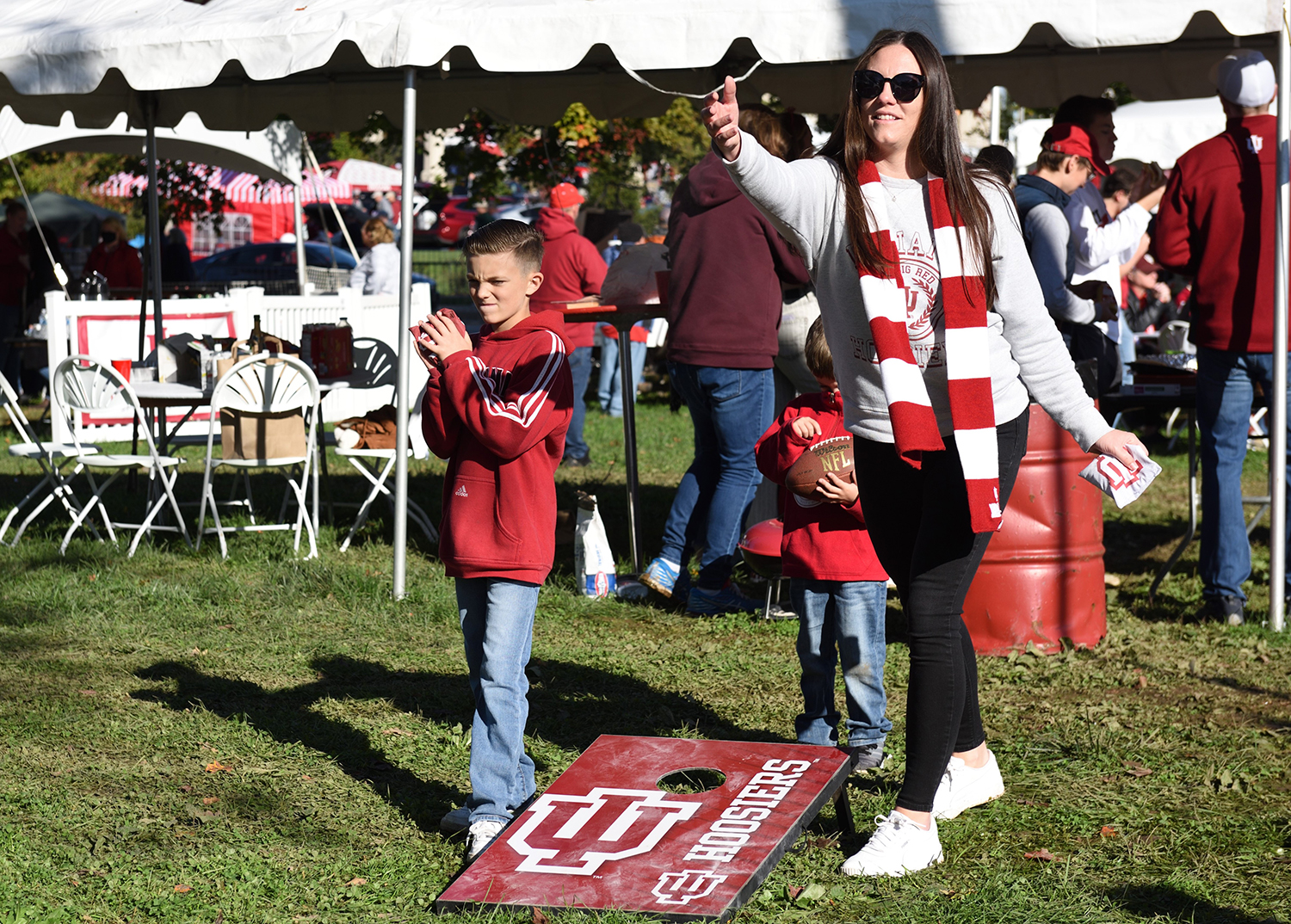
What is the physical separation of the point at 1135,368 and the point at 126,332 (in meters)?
7.77

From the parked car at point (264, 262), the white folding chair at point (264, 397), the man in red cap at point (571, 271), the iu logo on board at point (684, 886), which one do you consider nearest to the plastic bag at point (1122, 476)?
the iu logo on board at point (684, 886)

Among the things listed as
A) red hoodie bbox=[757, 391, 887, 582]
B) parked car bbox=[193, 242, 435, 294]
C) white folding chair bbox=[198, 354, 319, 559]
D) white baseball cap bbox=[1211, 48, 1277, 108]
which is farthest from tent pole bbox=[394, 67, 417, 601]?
parked car bbox=[193, 242, 435, 294]

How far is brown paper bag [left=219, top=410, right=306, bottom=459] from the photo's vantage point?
24.5 ft

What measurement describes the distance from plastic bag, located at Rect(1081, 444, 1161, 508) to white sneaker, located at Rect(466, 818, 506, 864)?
66.3 inches

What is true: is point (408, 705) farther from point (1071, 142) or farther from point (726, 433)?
point (1071, 142)

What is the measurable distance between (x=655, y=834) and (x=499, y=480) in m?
0.95

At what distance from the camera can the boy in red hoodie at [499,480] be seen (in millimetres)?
3461

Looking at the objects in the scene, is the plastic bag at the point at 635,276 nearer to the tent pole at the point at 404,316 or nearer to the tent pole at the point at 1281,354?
the tent pole at the point at 404,316

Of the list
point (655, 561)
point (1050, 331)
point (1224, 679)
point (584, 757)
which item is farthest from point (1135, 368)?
point (584, 757)

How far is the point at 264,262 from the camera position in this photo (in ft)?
85.7

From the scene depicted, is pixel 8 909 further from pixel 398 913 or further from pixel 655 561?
pixel 655 561

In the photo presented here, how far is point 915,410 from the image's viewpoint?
313cm

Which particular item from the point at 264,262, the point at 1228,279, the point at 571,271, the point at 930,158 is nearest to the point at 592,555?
the point at 1228,279

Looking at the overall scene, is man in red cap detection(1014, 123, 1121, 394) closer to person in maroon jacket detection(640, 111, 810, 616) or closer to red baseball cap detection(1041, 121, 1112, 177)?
red baseball cap detection(1041, 121, 1112, 177)
